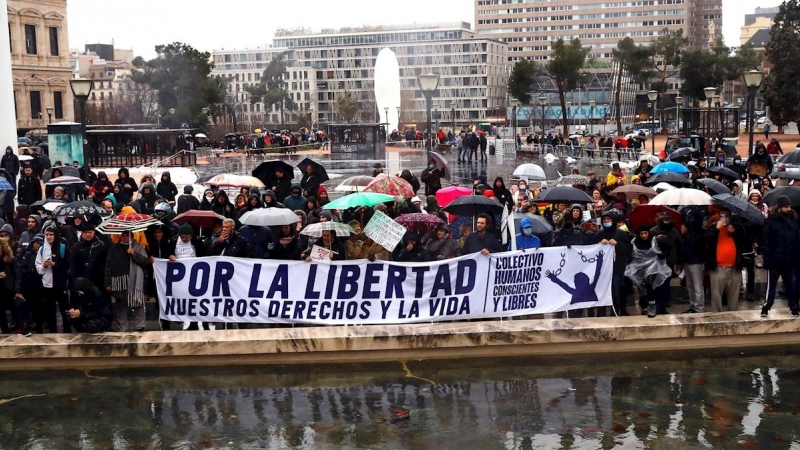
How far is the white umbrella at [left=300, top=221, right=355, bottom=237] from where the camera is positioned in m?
11.6

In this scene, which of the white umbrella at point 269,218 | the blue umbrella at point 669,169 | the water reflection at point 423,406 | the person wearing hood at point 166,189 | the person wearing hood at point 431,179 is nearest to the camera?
the water reflection at point 423,406

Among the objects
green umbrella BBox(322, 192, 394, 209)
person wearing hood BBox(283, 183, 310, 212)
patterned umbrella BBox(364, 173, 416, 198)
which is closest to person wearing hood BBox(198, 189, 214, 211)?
person wearing hood BBox(283, 183, 310, 212)

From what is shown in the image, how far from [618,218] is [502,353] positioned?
91.0 inches

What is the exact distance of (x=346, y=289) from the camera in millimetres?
11398

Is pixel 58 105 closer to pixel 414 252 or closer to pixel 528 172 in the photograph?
pixel 528 172

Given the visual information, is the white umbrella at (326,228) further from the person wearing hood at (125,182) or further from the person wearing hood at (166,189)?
the person wearing hood at (166,189)

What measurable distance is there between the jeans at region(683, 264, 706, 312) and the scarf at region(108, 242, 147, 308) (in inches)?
269

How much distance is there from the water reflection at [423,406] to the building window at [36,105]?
220 feet

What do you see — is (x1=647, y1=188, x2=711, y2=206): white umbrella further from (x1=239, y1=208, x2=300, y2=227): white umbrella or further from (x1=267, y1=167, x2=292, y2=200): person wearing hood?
(x1=267, y1=167, x2=292, y2=200): person wearing hood

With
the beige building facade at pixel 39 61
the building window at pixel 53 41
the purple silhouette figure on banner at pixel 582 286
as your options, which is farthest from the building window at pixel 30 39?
the purple silhouette figure on banner at pixel 582 286

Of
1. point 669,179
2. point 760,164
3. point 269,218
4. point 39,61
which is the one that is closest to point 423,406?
point 269,218

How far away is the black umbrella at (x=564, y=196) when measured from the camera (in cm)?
1350

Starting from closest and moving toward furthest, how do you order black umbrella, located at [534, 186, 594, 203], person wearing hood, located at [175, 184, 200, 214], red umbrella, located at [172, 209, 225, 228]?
red umbrella, located at [172, 209, 225, 228] → black umbrella, located at [534, 186, 594, 203] → person wearing hood, located at [175, 184, 200, 214]

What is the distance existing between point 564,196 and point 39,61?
6763cm
